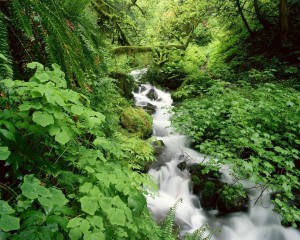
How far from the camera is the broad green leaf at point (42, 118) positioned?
1155 mm

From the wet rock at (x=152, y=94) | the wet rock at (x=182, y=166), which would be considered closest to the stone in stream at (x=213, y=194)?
the wet rock at (x=182, y=166)

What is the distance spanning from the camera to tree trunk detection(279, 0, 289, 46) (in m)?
8.73

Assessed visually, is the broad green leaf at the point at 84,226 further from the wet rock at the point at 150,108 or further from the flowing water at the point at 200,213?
the wet rock at the point at 150,108

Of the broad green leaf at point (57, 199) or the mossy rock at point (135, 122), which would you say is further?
the mossy rock at point (135, 122)

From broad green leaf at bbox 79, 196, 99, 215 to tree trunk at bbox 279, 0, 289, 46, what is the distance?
10.1 meters

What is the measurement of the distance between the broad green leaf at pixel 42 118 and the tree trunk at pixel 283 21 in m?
10.0

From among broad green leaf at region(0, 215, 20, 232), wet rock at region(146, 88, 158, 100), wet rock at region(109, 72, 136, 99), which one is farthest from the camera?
wet rock at region(146, 88, 158, 100)

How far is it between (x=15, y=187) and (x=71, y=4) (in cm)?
117

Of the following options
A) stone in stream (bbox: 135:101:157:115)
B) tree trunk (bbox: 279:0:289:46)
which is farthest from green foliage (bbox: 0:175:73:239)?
tree trunk (bbox: 279:0:289:46)

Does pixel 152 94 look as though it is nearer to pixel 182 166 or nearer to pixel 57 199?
pixel 182 166

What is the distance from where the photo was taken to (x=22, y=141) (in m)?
1.29

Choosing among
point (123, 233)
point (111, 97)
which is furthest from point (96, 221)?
point (111, 97)

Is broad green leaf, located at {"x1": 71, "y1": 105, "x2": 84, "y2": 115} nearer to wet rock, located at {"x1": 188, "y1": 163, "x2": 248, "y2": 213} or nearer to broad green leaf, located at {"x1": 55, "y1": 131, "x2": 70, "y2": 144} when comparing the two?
broad green leaf, located at {"x1": 55, "y1": 131, "x2": 70, "y2": 144}

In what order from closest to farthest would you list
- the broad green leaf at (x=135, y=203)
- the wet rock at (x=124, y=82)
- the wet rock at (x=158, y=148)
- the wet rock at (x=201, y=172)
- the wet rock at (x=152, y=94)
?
1. the broad green leaf at (x=135, y=203)
2. the wet rock at (x=201, y=172)
3. the wet rock at (x=158, y=148)
4. the wet rock at (x=124, y=82)
5. the wet rock at (x=152, y=94)
